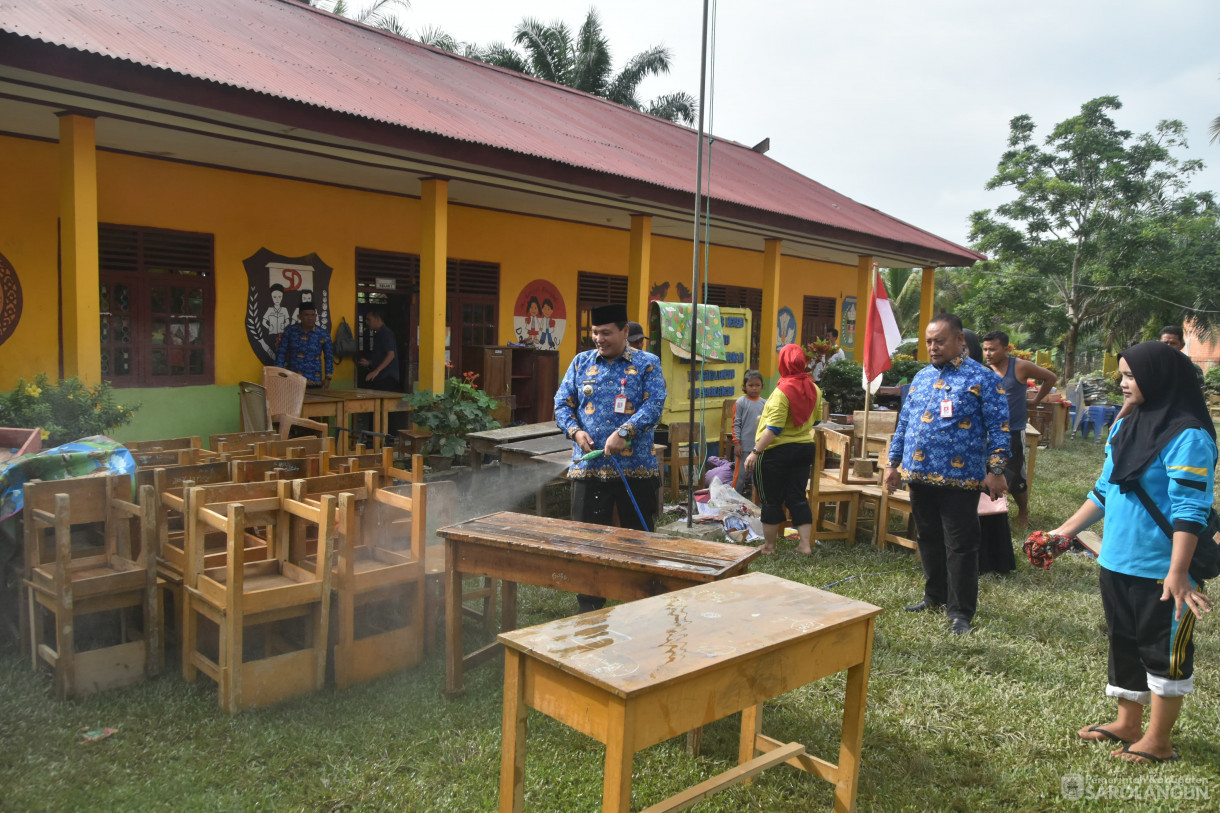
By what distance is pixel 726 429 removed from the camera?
31.3ft

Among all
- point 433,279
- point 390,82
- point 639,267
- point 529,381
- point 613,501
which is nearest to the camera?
point 613,501

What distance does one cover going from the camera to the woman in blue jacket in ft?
10.3

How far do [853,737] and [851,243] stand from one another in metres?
11.6

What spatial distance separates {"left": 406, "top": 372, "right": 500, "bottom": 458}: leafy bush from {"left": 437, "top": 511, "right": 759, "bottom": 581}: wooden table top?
375 centimetres

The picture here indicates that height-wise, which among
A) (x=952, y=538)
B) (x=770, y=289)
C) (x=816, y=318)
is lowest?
(x=952, y=538)

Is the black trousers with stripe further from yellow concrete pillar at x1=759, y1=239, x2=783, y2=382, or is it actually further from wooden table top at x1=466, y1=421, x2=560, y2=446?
yellow concrete pillar at x1=759, y1=239, x2=783, y2=382

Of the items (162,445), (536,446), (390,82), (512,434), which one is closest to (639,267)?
(390,82)

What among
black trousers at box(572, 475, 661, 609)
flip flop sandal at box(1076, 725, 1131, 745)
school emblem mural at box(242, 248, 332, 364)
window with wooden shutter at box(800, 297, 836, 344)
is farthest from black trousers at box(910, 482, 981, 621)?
window with wooden shutter at box(800, 297, 836, 344)

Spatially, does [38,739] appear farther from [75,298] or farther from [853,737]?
[75,298]

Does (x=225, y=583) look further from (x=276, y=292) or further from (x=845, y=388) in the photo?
(x=845, y=388)

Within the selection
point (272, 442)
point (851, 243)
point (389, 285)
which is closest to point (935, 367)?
point (272, 442)

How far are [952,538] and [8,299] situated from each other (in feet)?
25.3

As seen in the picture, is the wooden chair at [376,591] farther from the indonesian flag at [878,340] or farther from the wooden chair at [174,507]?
the indonesian flag at [878,340]

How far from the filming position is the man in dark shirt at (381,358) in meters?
9.52
